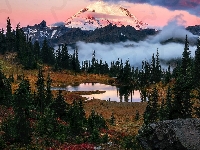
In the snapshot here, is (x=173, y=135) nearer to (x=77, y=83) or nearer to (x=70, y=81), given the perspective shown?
(x=77, y=83)

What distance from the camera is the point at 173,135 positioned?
17297 millimetres

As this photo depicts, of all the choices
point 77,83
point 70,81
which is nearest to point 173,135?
point 77,83

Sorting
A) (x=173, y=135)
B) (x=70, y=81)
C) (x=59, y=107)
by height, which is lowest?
(x=70, y=81)

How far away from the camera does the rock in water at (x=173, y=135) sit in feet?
55.4

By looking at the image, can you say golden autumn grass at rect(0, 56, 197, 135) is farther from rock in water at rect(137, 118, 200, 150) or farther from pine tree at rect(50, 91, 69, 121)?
rock in water at rect(137, 118, 200, 150)

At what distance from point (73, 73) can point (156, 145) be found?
443ft

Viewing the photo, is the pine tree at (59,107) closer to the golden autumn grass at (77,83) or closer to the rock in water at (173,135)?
the golden autumn grass at (77,83)

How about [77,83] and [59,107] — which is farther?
[77,83]

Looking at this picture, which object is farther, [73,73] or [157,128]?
[73,73]

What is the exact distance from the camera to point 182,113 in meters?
30.6

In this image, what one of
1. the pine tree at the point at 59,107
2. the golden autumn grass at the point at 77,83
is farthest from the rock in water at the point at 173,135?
the golden autumn grass at the point at 77,83

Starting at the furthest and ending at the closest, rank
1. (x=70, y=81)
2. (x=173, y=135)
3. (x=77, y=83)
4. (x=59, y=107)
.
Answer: (x=77, y=83) < (x=70, y=81) < (x=59, y=107) < (x=173, y=135)

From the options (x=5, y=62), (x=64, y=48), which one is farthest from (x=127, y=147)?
(x=64, y=48)

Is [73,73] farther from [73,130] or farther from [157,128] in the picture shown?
[157,128]
